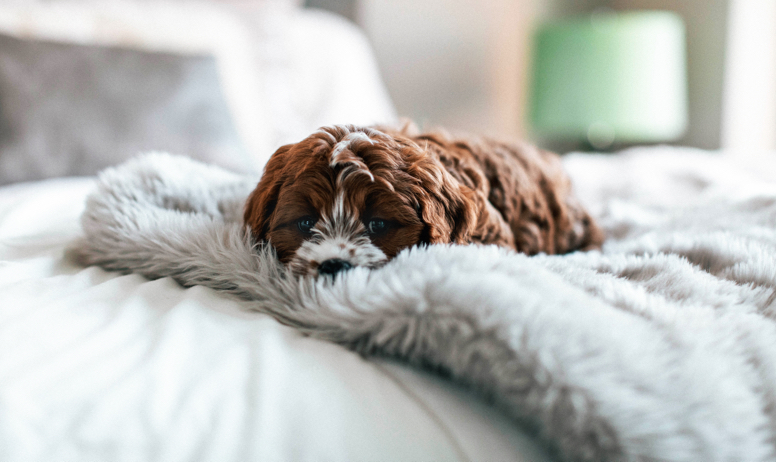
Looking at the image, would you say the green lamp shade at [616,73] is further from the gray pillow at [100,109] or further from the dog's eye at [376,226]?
the dog's eye at [376,226]

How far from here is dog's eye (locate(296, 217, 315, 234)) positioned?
3.08ft

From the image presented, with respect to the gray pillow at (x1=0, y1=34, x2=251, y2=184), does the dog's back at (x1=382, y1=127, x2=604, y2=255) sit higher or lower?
lower

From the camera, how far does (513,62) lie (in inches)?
154

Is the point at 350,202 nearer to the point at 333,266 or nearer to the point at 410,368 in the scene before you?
the point at 333,266

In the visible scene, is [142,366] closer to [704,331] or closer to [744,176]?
[704,331]

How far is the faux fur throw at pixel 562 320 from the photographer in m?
0.57

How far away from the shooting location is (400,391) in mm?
654

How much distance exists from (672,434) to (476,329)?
235 mm

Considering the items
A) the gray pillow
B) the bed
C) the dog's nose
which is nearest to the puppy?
the dog's nose

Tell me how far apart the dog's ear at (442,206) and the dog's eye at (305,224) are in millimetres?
199

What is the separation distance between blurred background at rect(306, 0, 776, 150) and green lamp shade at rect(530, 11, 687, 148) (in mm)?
51

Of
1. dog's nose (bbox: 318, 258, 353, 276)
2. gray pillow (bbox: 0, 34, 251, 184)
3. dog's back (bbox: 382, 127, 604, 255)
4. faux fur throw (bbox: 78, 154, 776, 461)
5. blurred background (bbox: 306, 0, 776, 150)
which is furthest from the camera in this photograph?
blurred background (bbox: 306, 0, 776, 150)

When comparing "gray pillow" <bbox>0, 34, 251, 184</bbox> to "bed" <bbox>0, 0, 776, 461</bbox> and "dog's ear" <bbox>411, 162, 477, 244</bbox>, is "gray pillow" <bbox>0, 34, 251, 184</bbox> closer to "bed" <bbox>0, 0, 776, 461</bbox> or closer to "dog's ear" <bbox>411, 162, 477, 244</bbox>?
"bed" <bbox>0, 0, 776, 461</bbox>

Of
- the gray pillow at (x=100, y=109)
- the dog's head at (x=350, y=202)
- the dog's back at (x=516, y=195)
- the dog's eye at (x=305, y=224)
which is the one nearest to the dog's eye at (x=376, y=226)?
the dog's head at (x=350, y=202)
